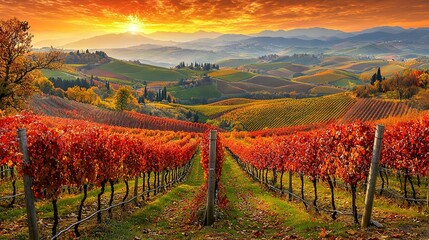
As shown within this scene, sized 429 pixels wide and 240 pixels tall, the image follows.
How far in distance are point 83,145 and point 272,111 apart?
478 ft

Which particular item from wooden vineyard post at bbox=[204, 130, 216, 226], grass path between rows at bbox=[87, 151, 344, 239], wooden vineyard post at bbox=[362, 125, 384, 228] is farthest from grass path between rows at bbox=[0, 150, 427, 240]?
wooden vineyard post at bbox=[362, 125, 384, 228]

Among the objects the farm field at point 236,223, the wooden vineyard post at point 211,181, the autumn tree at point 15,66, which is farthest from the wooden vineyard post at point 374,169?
the autumn tree at point 15,66

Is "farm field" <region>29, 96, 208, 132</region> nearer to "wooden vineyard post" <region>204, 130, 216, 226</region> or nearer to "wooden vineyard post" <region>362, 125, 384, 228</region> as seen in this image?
"wooden vineyard post" <region>204, 130, 216, 226</region>

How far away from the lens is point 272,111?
156125 mm

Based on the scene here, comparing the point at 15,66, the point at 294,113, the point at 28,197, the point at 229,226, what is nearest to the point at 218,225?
the point at 229,226

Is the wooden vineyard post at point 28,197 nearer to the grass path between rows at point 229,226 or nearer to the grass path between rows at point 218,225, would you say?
the grass path between rows at point 229,226

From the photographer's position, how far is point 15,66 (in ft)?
125

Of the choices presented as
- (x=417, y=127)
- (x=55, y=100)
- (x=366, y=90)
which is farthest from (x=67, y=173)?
(x=366, y=90)

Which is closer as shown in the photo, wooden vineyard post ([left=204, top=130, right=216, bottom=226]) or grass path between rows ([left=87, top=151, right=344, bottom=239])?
grass path between rows ([left=87, top=151, right=344, bottom=239])

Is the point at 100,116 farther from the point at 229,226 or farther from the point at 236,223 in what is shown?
the point at 229,226

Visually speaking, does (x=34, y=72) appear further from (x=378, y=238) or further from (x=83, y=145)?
(x=378, y=238)

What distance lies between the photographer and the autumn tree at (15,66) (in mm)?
36969

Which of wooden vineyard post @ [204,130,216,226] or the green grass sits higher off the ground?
wooden vineyard post @ [204,130,216,226]

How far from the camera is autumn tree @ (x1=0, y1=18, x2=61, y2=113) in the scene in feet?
121
